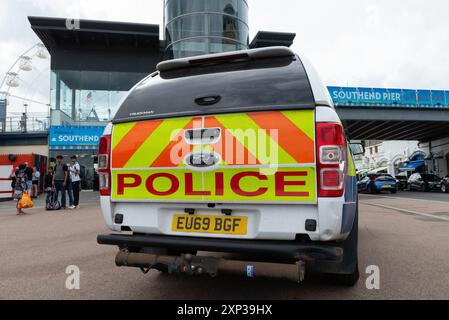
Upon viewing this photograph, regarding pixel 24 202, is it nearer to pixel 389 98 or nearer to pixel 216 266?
pixel 216 266

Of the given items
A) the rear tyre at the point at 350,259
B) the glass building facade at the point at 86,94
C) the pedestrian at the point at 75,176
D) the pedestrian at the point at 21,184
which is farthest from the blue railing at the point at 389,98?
the rear tyre at the point at 350,259

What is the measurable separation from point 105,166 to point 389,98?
25430 mm

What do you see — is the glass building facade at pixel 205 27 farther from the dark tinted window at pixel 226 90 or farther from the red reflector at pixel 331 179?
the red reflector at pixel 331 179

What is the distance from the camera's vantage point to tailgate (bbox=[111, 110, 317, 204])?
2344mm

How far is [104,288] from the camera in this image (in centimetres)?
325

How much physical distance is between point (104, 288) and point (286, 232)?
197 centimetres

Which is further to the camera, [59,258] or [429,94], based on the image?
[429,94]

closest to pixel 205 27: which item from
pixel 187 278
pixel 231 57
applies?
pixel 231 57

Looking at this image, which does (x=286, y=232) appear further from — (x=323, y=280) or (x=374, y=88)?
(x=374, y=88)

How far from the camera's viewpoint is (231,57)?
113 inches

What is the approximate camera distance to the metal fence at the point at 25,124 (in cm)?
2379

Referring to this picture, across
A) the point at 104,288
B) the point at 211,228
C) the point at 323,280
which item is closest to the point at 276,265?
the point at 211,228

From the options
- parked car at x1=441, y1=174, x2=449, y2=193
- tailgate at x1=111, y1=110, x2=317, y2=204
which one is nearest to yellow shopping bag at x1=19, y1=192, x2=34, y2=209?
tailgate at x1=111, y1=110, x2=317, y2=204

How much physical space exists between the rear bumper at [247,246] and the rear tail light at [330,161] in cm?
37
